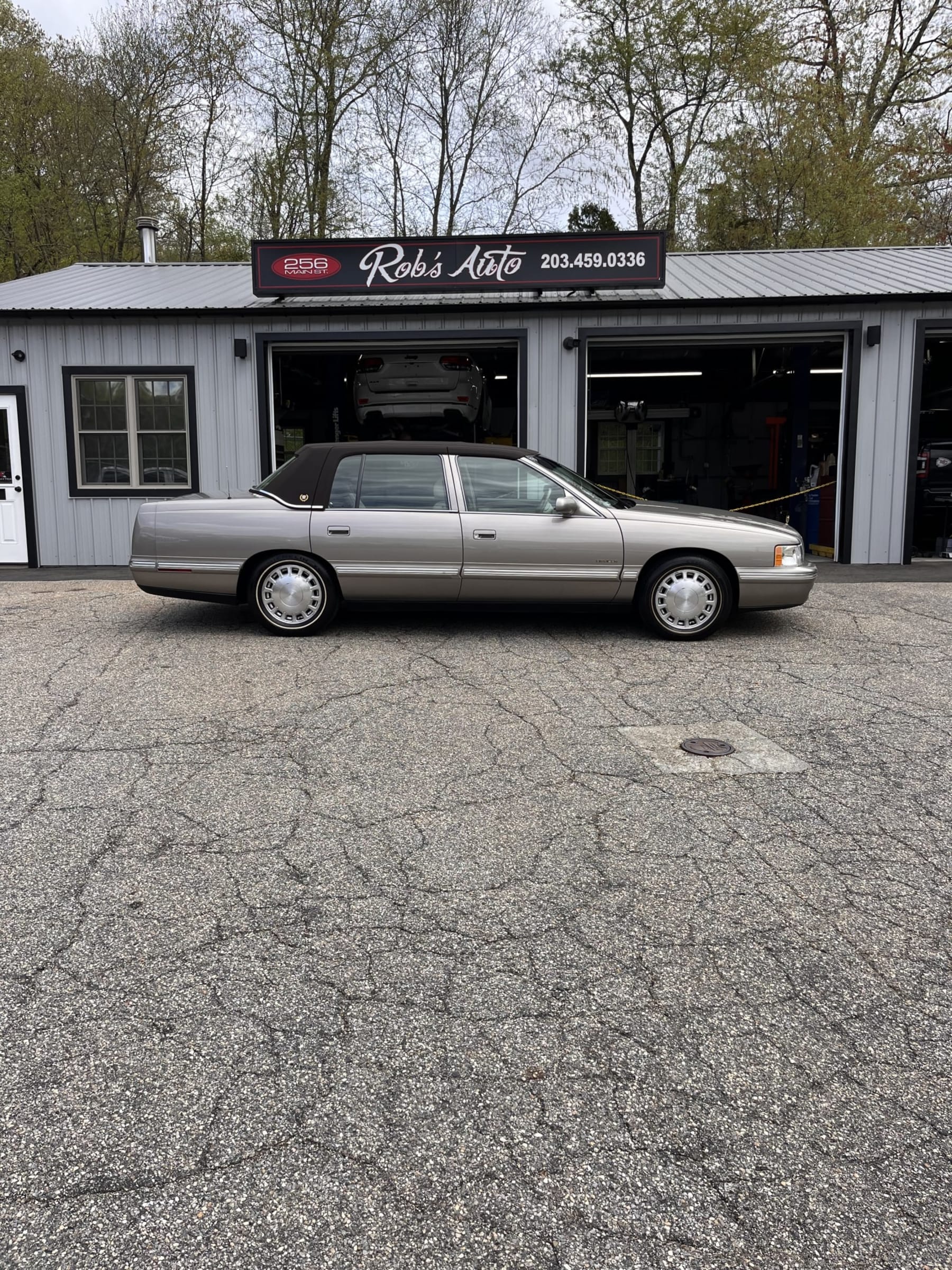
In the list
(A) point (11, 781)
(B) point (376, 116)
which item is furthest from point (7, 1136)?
(B) point (376, 116)

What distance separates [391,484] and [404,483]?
108 mm

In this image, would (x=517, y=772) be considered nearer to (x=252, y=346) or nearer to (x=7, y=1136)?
(x=7, y=1136)

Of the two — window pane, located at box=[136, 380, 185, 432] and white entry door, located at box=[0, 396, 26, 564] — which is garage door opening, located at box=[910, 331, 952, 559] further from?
white entry door, located at box=[0, 396, 26, 564]

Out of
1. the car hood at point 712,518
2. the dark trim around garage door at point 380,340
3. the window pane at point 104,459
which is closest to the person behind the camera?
the car hood at point 712,518

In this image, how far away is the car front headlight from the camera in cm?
742

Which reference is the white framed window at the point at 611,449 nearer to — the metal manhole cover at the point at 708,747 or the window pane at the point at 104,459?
the window pane at the point at 104,459

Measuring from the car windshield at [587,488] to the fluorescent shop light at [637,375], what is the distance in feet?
34.6

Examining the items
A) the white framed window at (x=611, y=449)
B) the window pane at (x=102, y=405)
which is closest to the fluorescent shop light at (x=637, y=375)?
the white framed window at (x=611, y=449)

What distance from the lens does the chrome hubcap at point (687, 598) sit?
7.45 m

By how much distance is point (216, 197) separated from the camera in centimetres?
2609

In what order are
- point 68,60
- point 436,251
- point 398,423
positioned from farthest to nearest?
1. point 68,60
2. point 398,423
3. point 436,251

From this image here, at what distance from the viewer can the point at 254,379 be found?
484 inches

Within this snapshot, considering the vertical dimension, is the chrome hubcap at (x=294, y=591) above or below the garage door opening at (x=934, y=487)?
below

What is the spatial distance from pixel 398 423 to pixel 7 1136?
43.1ft
